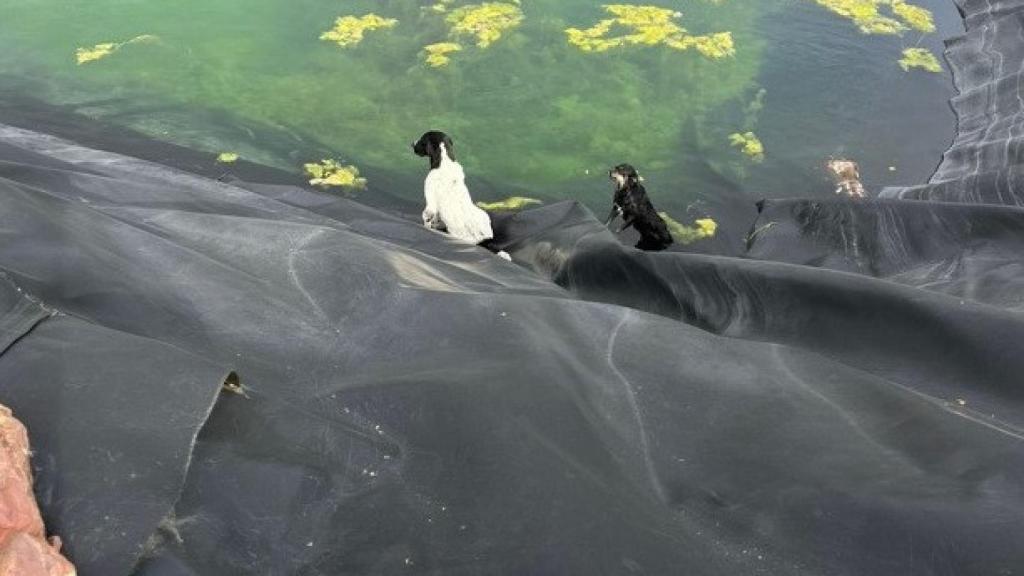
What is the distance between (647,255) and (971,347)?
1.23 meters

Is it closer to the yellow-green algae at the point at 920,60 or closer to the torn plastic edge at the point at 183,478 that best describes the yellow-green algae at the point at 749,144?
the yellow-green algae at the point at 920,60

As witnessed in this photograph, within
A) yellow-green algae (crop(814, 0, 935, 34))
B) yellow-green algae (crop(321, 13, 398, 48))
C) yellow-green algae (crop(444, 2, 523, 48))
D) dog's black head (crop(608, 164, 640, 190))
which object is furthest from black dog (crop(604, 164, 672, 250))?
yellow-green algae (crop(814, 0, 935, 34))

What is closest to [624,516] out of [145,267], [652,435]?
[652,435]

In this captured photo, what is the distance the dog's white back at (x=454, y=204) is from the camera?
3.89 meters

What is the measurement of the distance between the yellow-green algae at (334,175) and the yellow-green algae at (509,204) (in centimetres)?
79

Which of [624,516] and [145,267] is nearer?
[624,516]

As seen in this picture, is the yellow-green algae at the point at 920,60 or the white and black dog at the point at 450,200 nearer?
the white and black dog at the point at 450,200

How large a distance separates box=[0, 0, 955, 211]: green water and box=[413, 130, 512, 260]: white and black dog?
2.85 ft

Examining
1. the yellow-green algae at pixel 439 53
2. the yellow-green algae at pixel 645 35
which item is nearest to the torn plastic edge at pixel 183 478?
the yellow-green algae at pixel 439 53

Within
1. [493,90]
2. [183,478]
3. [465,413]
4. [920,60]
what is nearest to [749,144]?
[493,90]

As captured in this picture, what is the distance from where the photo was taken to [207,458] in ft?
5.05

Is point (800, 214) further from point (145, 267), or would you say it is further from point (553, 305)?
point (145, 267)

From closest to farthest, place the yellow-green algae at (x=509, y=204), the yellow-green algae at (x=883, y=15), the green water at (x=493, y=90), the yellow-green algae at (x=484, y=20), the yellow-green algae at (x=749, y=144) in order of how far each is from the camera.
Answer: the yellow-green algae at (x=509, y=204)
the green water at (x=493, y=90)
the yellow-green algae at (x=749, y=144)
the yellow-green algae at (x=484, y=20)
the yellow-green algae at (x=883, y=15)

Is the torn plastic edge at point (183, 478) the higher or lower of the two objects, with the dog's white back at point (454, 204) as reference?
higher
